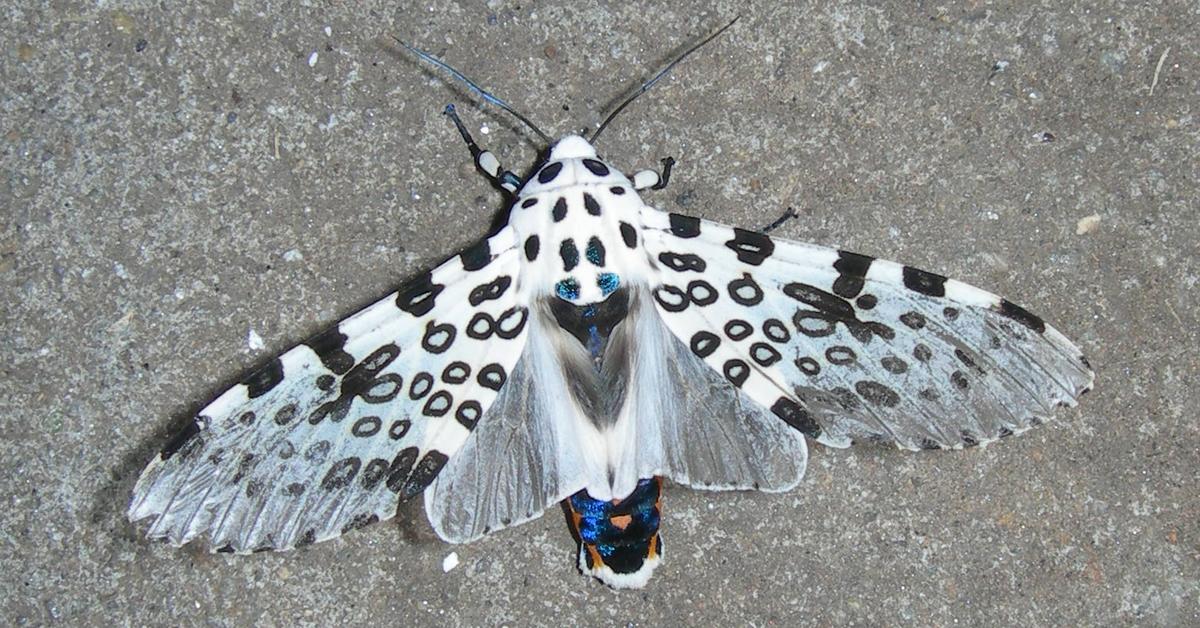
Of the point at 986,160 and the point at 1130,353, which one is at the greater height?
the point at 986,160

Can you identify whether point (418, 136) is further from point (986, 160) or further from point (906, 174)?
point (986, 160)

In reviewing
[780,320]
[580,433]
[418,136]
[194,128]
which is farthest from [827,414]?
[194,128]

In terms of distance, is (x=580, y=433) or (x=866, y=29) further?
(x=866, y=29)

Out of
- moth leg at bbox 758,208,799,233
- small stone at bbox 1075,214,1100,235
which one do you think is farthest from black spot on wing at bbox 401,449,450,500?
small stone at bbox 1075,214,1100,235

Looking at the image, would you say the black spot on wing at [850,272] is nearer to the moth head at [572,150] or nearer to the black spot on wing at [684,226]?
the black spot on wing at [684,226]

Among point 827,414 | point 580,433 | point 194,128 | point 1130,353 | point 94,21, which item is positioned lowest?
point 1130,353

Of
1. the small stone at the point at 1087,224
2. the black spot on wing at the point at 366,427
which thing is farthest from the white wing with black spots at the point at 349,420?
the small stone at the point at 1087,224

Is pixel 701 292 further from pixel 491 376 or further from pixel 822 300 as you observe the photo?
pixel 491 376
